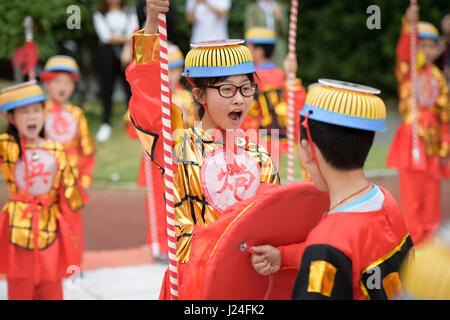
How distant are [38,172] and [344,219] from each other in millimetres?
2670

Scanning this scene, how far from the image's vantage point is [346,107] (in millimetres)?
1911

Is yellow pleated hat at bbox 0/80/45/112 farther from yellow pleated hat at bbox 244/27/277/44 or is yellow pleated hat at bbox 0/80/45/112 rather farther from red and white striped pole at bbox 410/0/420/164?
red and white striped pole at bbox 410/0/420/164

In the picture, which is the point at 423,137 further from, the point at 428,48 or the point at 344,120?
the point at 344,120

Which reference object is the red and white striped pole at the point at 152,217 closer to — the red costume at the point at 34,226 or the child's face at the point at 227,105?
the red costume at the point at 34,226

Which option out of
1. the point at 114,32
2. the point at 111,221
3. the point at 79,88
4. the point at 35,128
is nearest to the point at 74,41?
the point at 79,88

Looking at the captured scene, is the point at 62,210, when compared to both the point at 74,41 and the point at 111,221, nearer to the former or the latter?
the point at 111,221

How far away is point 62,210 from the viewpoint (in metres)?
4.14

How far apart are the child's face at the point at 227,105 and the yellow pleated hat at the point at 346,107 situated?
57 centimetres

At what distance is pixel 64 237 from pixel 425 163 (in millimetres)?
3959

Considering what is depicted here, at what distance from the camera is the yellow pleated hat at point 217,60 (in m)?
2.47

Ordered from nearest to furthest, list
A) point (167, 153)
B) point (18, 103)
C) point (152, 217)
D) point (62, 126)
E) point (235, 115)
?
point (167, 153) → point (235, 115) → point (18, 103) → point (62, 126) → point (152, 217)

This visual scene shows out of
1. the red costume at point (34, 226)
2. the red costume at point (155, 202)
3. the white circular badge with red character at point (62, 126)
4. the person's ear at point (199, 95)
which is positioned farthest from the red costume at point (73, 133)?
the person's ear at point (199, 95)

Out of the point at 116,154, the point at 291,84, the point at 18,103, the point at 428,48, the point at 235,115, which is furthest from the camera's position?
the point at 116,154

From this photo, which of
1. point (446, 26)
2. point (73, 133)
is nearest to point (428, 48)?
point (446, 26)
